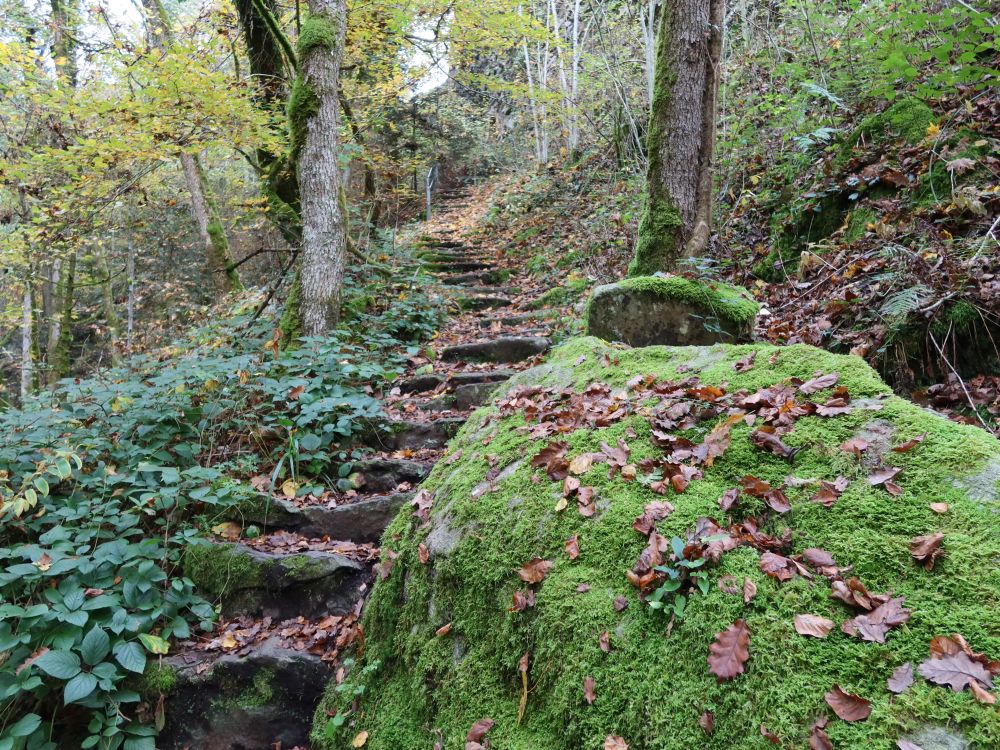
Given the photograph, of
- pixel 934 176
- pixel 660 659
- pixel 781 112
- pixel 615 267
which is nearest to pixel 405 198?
pixel 615 267

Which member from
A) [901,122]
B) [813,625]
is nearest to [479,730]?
[813,625]

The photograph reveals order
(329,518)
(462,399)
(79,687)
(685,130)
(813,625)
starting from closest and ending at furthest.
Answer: (813,625) → (79,687) → (329,518) → (685,130) → (462,399)

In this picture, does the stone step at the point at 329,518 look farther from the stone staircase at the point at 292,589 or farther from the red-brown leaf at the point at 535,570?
the red-brown leaf at the point at 535,570

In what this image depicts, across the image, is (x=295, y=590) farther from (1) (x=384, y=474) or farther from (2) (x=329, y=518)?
(1) (x=384, y=474)

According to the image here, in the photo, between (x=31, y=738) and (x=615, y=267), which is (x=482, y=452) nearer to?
(x=31, y=738)

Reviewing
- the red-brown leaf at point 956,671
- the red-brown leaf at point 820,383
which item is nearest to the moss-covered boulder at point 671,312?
the red-brown leaf at point 820,383

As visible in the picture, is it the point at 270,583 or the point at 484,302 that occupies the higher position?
the point at 484,302

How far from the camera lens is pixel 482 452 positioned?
328 cm

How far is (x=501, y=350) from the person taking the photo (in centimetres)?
640

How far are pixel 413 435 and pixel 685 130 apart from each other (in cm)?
396

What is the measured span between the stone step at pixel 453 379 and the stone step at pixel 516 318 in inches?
73.2

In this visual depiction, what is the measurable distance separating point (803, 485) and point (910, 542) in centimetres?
36

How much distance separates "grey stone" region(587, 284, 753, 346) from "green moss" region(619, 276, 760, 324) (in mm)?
17

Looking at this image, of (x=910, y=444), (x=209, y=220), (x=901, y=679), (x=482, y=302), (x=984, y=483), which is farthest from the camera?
(x=209, y=220)
